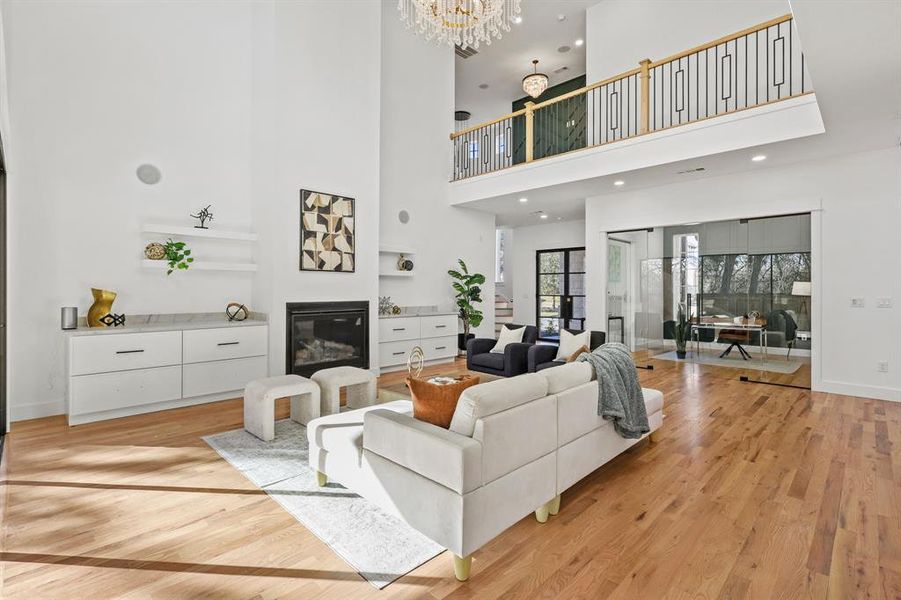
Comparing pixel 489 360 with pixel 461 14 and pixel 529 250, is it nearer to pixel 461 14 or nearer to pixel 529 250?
pixel 461 14

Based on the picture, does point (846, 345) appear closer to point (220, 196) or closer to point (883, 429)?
point (883, 429)

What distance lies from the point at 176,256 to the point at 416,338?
360 cm

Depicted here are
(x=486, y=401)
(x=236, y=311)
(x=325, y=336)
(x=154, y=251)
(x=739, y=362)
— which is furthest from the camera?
(x=739, y=362)

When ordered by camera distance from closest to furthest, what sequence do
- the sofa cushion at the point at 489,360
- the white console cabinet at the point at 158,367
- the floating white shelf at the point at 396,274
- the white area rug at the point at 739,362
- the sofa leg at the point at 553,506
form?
the sofa leg at the point at 553,506, the white console cabinet at the point at 158,367, the sofa cushion at the point at 489,360, the white area rug at the point at 739,362, the floating white shelf at the point at 396,274

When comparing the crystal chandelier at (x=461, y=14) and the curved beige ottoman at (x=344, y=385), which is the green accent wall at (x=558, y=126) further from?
the curved beige ottoman at (x=344, y=385)

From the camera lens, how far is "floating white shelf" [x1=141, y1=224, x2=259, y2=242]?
495cm

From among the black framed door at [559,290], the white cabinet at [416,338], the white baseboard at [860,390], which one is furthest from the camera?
Result: the black framed door at [559,290]

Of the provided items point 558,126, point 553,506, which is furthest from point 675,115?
point 553,506

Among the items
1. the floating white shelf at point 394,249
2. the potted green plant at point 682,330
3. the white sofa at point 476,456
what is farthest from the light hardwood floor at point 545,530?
the floating white shelf at point 394,249

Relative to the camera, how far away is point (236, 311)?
219 inches

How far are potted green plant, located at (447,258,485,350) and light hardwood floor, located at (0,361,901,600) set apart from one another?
4.78 m

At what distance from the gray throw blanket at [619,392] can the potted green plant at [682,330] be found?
14.9 feet

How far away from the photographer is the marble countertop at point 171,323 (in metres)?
4.30

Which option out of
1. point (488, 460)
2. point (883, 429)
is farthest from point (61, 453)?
point (883, 429)
